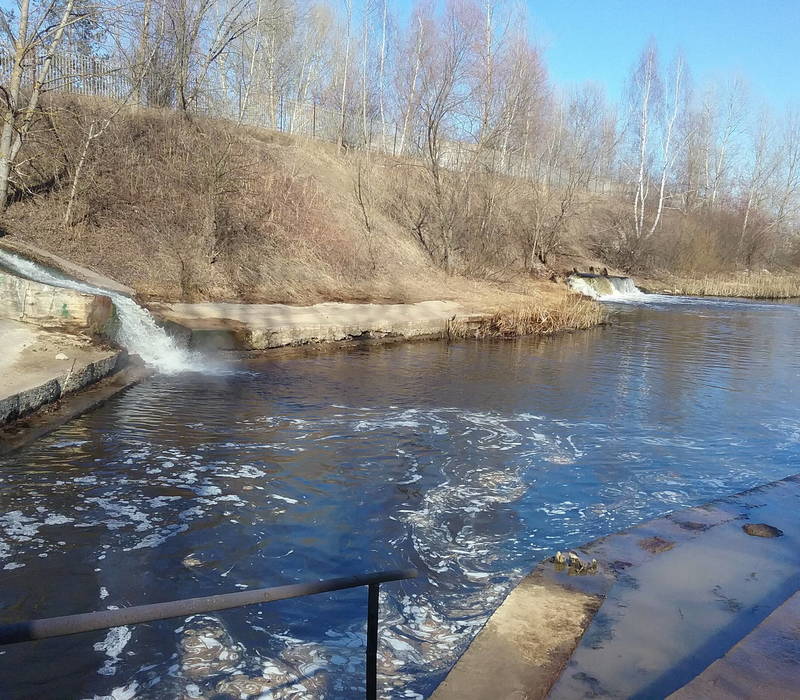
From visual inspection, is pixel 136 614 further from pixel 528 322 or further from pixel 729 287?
pixel 729 287

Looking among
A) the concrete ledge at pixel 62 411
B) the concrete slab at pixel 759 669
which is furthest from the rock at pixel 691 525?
the concrete ledge at pixel 62 411

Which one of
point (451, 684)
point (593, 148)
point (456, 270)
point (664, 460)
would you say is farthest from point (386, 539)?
point (593, 148)

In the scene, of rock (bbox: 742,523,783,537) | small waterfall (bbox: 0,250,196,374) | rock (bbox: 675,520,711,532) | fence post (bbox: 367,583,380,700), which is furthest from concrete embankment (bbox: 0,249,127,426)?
rock (bbox: 742,523,783,537)

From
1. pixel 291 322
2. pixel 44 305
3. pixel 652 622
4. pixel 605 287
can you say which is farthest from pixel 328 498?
pixel 605 287

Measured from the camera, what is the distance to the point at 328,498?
21.1 ft

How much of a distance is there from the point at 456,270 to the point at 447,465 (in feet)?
69.6

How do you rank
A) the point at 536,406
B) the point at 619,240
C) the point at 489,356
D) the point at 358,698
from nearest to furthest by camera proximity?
the point at 358,698 < the point at 536,406 < the point at 489,356 < the point at 619,240

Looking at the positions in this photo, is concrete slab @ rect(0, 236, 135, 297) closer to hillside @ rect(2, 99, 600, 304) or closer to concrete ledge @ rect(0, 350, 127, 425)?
hillside @ rect(2, 99, 600, 304)

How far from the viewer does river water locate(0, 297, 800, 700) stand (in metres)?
3.89

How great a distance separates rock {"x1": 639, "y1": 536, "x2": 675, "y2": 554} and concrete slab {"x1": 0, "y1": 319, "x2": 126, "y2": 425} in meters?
6.85

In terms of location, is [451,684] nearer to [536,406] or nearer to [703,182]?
[536,406]

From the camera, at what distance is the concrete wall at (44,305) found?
1100 cm

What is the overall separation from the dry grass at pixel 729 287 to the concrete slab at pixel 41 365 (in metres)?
33.9

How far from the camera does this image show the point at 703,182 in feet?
167
